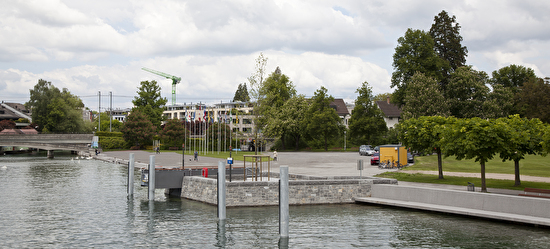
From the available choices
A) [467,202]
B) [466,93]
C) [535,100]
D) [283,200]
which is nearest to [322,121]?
[466,93]

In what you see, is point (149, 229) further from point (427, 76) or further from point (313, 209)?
point (427, 76)

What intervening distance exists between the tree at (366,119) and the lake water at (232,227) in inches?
2456

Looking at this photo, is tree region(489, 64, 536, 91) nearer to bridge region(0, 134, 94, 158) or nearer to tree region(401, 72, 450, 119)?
tree region(401, 72, 450, 119)

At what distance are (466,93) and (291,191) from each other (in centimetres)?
4817

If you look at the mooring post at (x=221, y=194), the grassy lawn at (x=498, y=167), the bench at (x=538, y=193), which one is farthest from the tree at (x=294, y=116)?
the mooring post at (x=221, y=194)

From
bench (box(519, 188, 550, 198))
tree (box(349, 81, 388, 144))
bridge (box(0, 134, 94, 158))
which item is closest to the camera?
bench (box(519, 188, 550, 198))

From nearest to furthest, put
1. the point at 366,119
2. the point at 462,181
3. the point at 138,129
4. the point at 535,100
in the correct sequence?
the point at 462,181
the point at 535,100
the point at 366,119
the point at 138,129

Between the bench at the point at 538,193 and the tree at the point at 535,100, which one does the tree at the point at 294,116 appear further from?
the bench at the point at 538,193

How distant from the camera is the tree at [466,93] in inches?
2584

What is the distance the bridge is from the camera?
94625 millimetres

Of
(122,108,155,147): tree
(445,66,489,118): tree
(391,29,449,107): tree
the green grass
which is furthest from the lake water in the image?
(122,108,155,147): tree

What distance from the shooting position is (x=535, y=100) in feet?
210

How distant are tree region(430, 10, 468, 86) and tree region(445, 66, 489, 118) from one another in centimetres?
798

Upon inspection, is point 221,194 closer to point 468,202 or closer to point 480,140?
point 468,202
